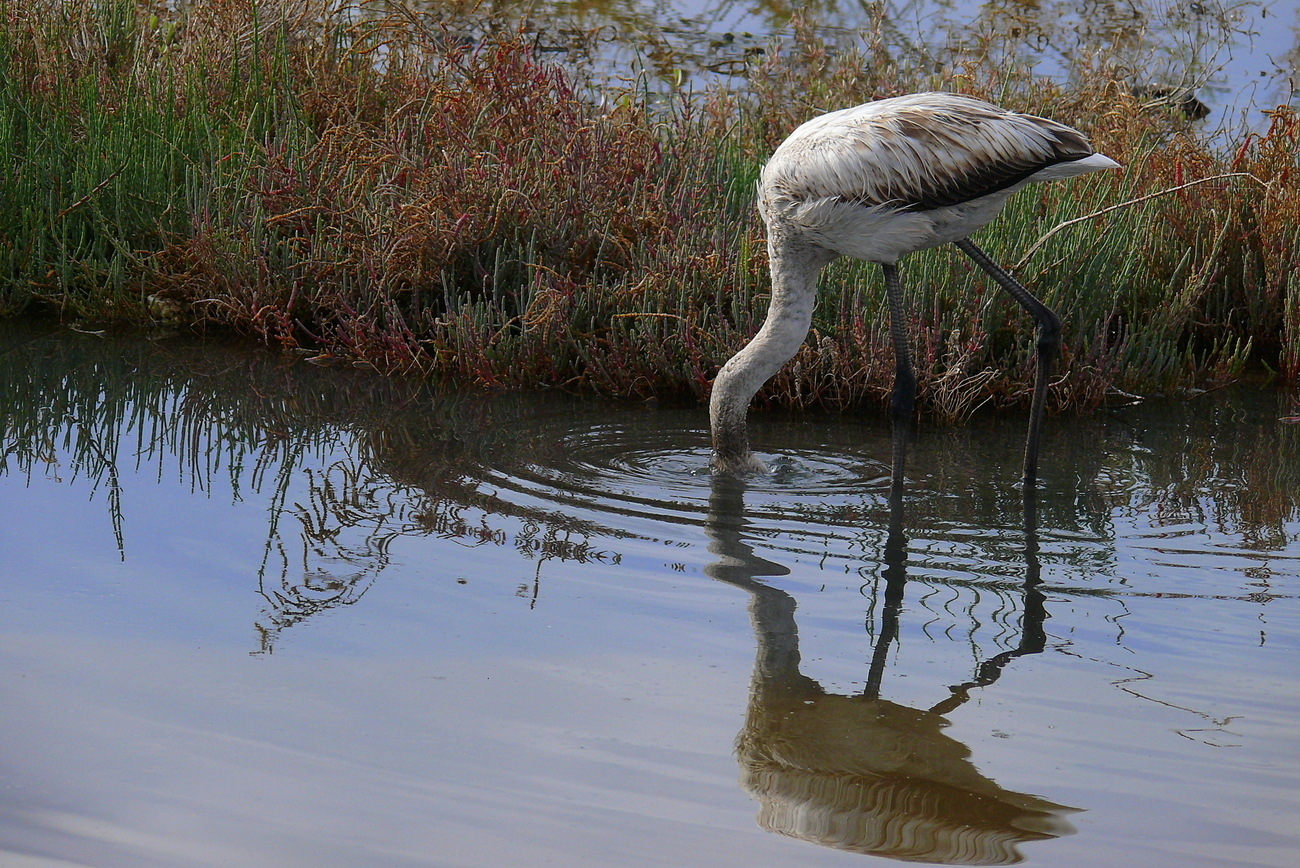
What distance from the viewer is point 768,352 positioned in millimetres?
5617

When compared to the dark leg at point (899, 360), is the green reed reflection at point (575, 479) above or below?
below

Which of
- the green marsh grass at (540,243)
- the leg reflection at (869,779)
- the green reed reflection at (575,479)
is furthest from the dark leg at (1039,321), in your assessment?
the leg reflection at (869,779)

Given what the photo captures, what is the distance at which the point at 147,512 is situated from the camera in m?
4.88

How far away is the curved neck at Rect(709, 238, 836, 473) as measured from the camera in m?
5.57

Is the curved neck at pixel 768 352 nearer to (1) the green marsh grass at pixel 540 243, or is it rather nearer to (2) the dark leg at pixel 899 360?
(2) the dark leg at pixel 899 360

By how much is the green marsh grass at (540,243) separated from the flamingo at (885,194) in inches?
37.7

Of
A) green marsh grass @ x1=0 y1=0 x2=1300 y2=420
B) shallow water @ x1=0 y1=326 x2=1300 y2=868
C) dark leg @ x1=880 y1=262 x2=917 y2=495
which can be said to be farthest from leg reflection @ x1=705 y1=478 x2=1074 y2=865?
green marsh grass @ x1=0 y1=0 x2=1300 y2=420

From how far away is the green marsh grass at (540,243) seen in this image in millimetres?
6801

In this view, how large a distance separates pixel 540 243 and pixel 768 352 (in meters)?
2.15

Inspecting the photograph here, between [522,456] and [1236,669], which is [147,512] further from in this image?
[1236,669]

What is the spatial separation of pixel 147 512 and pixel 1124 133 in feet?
21.5

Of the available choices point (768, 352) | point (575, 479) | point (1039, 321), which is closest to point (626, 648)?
point (575, 479)

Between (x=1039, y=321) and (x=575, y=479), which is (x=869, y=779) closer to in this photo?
(x=575, y=479)

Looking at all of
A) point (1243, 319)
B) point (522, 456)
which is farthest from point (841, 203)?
point (1243, 319)
